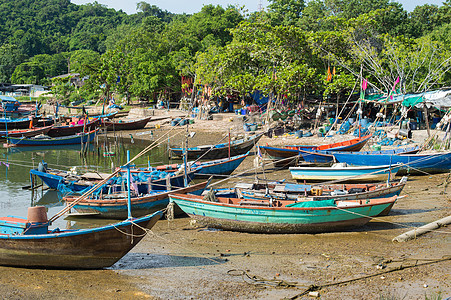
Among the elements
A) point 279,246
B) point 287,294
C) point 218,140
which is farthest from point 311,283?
point 218,140

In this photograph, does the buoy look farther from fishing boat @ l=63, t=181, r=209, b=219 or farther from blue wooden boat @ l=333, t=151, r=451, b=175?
blue wooden boat @ l=333, t=151, r=451, b=175

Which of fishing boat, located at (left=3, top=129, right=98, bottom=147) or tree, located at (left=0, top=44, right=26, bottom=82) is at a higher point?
tree, located at (left=0, top=44, right=26, bottom=82)

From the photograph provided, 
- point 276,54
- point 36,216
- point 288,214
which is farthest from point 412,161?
point 36,216

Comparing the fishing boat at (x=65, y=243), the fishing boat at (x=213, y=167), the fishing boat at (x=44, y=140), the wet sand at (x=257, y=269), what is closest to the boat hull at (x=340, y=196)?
the wet sand at (x=257, y=269)

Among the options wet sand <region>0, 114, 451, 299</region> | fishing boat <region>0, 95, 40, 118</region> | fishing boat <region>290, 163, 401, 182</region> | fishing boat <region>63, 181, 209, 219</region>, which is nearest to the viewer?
wet sand <region>0, 114, 451, 299</region>

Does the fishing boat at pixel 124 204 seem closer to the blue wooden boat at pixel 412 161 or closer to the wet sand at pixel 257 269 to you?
the wet sand at pixel 257 269

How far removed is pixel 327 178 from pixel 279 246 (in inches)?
306

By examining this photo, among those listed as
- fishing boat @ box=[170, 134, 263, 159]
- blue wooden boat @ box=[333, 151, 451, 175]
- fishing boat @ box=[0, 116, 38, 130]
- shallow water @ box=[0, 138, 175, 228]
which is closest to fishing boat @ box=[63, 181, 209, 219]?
shallow water @ box=[0, 138, 175, 228]

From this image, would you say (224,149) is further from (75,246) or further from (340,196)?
(75,246)

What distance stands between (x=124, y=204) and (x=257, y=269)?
6.59 metres

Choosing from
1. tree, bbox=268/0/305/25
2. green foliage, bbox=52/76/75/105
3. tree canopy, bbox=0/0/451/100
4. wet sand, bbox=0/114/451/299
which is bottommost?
wet sand, bbox=0/114/451/299

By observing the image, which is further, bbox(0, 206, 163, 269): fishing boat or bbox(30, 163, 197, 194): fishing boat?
bbox(30, 163, 197, 194): fishing boat

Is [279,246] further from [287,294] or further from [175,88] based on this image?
[175,88]

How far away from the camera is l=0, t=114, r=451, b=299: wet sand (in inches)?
397
